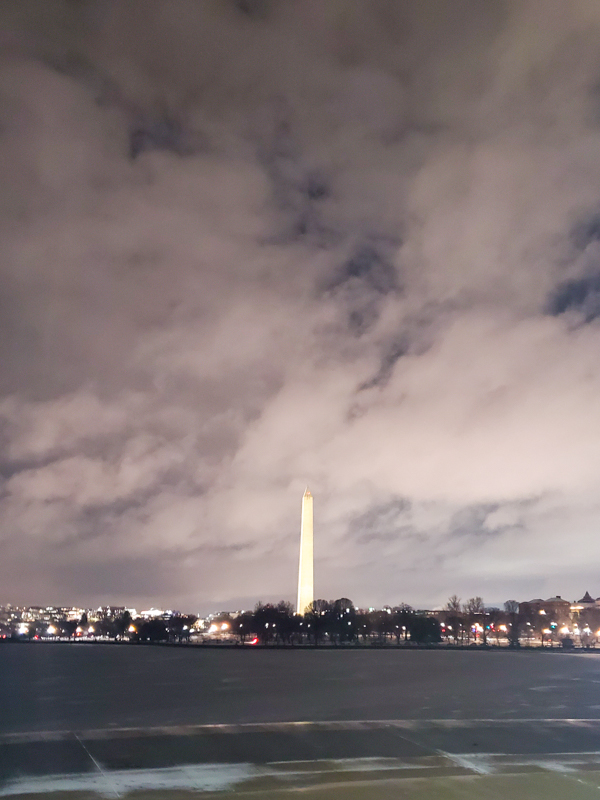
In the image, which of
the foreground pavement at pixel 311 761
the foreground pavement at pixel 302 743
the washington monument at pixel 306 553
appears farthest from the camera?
the washington monument at pixel 306 553

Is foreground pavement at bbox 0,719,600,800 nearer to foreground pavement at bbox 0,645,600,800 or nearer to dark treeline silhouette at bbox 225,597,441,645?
foreground pavement at bbox 0,645,600,800

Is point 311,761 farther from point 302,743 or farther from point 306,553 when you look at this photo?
point 306,553

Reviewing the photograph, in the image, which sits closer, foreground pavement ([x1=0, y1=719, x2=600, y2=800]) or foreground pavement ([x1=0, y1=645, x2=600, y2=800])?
foreground pavement ([x1=0, y1=719, x2=600, y2=800])

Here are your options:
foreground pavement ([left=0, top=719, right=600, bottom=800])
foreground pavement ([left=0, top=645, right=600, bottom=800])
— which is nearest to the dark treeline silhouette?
foreground pavement ([left=0, top=645, right=600, bottom=800])

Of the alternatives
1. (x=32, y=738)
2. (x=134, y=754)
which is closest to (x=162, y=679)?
(x=32, y=738)

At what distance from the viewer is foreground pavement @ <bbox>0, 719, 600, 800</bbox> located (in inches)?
553

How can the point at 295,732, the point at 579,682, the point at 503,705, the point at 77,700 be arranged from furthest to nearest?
1. the point at 579,682
2. the point at 77,700
3. the point at 503,705
4. the point at 295,732

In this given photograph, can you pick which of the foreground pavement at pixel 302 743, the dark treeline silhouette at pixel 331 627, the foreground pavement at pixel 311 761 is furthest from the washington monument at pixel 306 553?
the foreground pavement at pixel 311 761

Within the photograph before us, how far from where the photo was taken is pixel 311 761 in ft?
54.5

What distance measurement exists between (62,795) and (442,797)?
7.33m

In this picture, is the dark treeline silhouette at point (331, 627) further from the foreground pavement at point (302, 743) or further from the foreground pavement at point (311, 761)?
the foreground pavement at point (311, 761)

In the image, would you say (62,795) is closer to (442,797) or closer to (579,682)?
(442,797)

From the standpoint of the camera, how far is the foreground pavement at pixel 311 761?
1405 centimetres

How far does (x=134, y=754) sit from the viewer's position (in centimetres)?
1738
